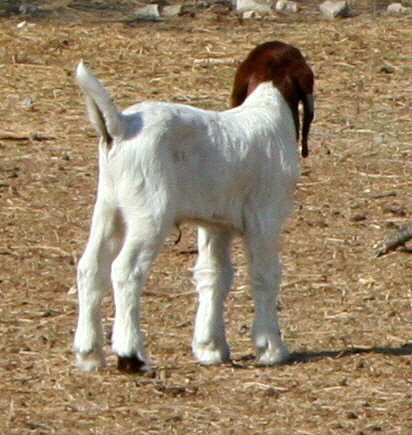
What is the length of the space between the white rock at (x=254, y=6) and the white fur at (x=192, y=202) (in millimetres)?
8581

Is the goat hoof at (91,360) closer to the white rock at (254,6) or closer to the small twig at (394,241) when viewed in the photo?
the small twig at (394,241)

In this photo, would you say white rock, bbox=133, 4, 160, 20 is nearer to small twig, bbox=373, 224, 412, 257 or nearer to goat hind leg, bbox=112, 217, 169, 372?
small twig, bbox=373, 224, 412, 257

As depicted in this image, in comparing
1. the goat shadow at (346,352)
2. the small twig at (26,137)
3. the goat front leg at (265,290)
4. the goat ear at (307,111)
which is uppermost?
the goat ear at (307,111)

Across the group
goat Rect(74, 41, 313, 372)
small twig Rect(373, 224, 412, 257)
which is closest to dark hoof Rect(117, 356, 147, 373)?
goat Rect(74, 41, 313, 372)

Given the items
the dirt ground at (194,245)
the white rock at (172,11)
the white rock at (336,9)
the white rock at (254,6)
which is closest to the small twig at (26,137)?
the dirt ground at (194,245)

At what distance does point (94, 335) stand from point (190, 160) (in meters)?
0.89

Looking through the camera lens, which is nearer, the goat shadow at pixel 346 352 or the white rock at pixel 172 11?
the goat shadow at pixel 346 352

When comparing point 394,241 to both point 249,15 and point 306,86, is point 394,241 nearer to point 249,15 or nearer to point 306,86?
point 306,86

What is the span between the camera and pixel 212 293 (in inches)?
268

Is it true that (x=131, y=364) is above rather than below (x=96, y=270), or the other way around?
below

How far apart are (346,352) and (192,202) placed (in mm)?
1218

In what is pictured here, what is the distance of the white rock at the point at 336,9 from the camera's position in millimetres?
15156

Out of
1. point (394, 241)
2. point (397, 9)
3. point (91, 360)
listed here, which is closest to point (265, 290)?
point (91, 360)

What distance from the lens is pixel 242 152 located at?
6.53 m
